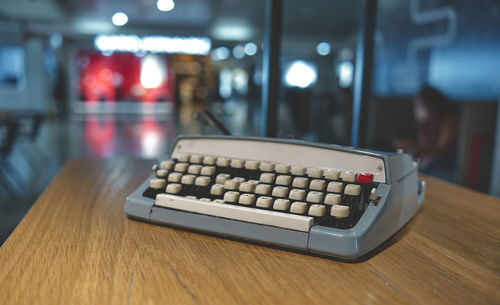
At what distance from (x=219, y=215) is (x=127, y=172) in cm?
53

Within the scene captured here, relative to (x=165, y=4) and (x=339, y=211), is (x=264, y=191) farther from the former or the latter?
(x=165, y=4)

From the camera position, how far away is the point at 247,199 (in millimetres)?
529

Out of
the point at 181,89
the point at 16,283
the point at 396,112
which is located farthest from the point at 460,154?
the point at 181,89

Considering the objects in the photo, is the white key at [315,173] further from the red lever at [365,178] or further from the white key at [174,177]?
the white key at [174,177]

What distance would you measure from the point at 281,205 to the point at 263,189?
0.15 ft

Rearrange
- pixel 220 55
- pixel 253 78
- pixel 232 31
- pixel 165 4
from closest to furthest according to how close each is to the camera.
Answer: pixel 165 4 → pixel 232 31 → pixel 253 78 → pixel 220 55

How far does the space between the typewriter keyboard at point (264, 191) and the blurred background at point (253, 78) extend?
0.18 metres

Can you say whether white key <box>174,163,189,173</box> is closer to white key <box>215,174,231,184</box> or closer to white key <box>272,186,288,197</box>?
white key <box>215,174,231,184</box>

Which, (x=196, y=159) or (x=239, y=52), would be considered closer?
(x=196, y=159)

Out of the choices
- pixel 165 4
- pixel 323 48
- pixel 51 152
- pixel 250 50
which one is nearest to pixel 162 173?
pixel 165 4

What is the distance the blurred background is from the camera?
316cm

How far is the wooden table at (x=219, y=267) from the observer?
37 cm

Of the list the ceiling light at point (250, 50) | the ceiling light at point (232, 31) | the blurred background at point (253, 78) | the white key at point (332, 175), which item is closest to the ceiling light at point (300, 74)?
the blurred background at point (253, 78)

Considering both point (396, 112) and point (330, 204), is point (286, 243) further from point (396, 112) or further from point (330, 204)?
point (396, 112)
